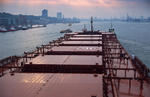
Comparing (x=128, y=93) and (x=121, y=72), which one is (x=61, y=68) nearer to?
(x=128, y=93)

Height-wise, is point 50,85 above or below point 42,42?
above

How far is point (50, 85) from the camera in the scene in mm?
6082

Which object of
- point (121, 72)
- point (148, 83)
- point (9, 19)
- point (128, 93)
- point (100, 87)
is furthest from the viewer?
point (9, 19)

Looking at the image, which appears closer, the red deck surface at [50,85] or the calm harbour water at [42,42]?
the red deck surface at [50,85]

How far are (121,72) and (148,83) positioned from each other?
214 centimetres

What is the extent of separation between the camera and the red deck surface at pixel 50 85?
17.5 feet

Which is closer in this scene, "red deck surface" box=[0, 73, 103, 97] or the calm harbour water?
"red deck surface" box=[0, 73, 103, 97]

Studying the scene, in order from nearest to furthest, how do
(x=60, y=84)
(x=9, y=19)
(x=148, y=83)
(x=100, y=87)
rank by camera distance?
(x=100, y=87) → (x=60, y=84) → (x=148, y=83) → (x=9, y=19)

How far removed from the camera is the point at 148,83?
988cm

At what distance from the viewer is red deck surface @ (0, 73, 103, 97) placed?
17.5 feet

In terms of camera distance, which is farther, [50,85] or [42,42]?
[42,42]

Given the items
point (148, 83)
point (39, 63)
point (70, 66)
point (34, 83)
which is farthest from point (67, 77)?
point (148, 83)

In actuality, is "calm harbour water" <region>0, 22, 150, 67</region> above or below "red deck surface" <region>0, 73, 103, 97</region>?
below

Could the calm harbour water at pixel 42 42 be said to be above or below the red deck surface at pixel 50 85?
below
